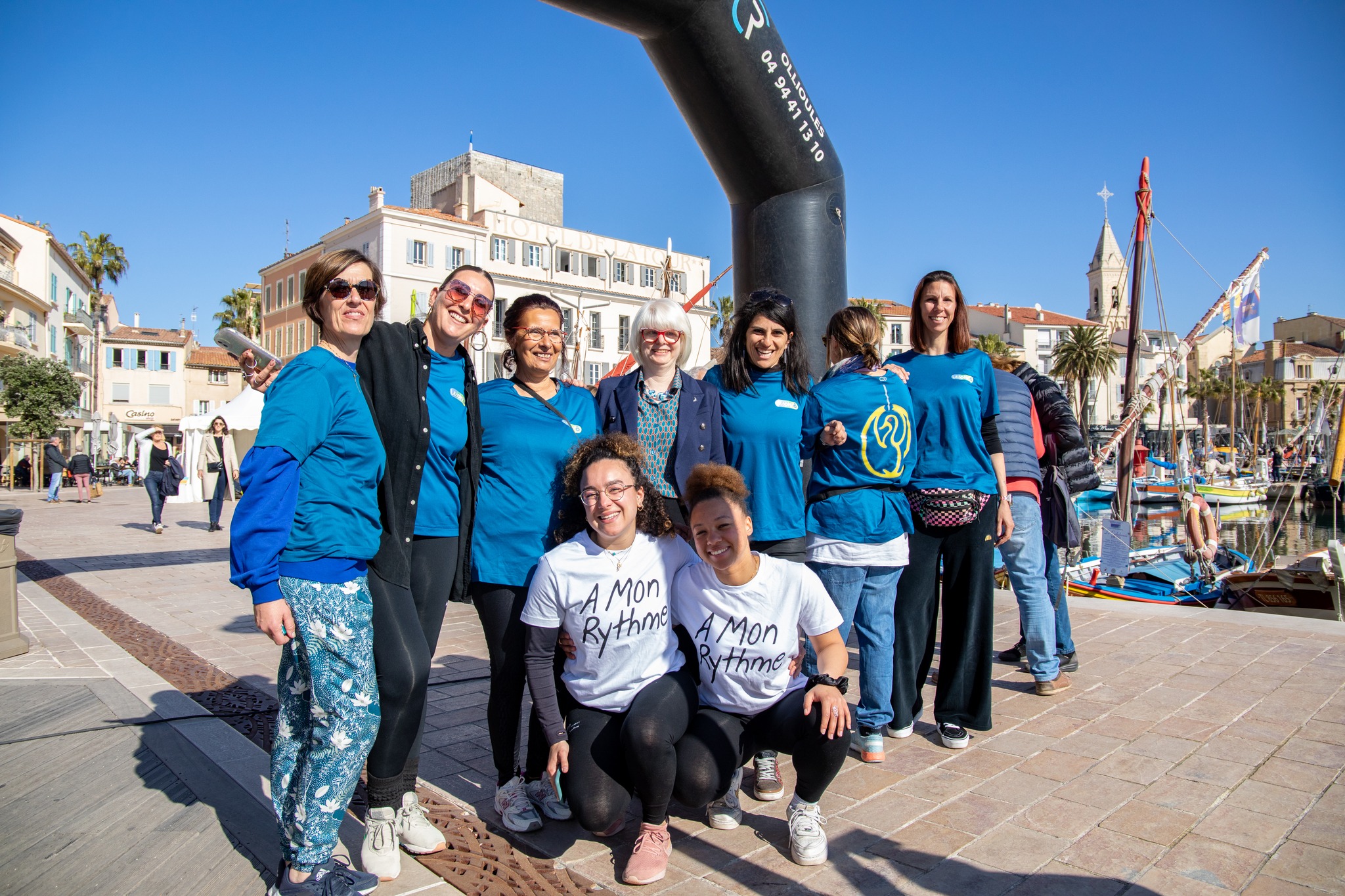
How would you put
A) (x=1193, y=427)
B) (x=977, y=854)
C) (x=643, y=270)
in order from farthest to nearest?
1. (x=1193, y=427)
2. (x=643, y=270)
3. (x=977, y=854)

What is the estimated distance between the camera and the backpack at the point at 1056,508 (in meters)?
5.03

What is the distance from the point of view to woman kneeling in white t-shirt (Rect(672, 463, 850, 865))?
2695mm

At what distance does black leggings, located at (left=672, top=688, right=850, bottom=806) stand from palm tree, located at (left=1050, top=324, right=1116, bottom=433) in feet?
216

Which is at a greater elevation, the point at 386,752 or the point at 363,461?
the point at 363,461

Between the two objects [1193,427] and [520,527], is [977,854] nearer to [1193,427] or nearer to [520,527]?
[520,527]

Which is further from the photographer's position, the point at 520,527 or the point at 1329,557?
the point at 1329,557

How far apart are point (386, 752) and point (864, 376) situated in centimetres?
236

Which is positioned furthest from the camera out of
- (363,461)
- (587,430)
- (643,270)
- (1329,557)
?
(643,270)

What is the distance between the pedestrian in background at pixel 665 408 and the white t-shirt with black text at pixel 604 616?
374mm

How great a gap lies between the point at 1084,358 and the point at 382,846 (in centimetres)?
6876

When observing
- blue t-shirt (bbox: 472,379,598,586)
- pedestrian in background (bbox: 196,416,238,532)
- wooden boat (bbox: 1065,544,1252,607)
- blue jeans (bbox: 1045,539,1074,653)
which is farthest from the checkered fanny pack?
wooden boat (bbox: 1065,544,1252,607)

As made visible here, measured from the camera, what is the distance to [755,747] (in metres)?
2.86

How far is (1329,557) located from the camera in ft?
33.9

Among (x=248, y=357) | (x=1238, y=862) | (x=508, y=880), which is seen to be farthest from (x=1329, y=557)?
(x=248, y=357)
